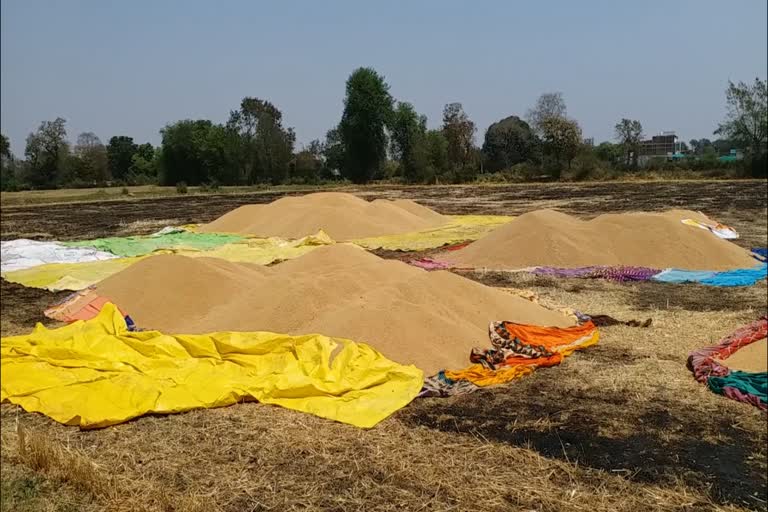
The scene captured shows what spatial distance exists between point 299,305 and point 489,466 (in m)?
3.54

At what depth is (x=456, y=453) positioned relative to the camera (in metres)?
4.39

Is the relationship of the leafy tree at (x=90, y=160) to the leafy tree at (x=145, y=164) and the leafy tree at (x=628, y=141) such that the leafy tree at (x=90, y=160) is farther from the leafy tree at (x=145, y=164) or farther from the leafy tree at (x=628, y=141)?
the leafy tree at (x=628, y=141)

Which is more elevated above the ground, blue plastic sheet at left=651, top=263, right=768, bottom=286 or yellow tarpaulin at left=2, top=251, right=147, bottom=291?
yellow tarpaulin at left=2, top=251, right=147, bottom=291

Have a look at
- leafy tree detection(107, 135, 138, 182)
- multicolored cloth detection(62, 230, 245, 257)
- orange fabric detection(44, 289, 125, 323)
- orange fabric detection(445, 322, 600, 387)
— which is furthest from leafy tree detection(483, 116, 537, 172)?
leafy tree detection(107, 135, 138, 182)

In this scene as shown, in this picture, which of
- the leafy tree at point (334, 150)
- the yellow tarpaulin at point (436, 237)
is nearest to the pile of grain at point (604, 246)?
the yellow tarpaulin at point (436, 237)

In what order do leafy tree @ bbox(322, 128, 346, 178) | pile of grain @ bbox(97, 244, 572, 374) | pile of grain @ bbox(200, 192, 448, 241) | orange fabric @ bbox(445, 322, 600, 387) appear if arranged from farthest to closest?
pile of grain @ bbox(200, 192, 448, 241) < pile of grain @ bbox(97, 244, 572, 374) < orange fabric @ bbox(445, 322, 600, 387) < leafy tree @ bbox(322, 128, 346, 178)

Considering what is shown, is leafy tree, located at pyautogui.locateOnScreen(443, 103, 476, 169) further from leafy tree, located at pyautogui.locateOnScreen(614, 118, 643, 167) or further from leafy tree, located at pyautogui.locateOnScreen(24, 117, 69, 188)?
leafy tree, located at pyautogui.locateOnScreen(614, 118, 643, 167)

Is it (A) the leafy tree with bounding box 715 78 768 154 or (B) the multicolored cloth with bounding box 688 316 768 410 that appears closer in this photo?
(B) the multicolored cloth with bounding box 688 316 768 410

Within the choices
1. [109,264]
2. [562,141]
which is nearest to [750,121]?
[562,141]

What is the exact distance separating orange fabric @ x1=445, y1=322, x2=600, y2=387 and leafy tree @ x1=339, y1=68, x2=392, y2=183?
2183 mm

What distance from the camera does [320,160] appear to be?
5.29 meters

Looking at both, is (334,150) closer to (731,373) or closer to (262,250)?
(731,373)

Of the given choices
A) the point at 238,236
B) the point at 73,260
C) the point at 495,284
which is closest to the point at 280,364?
the point at 495,284

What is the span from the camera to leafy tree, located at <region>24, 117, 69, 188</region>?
3133 mm
